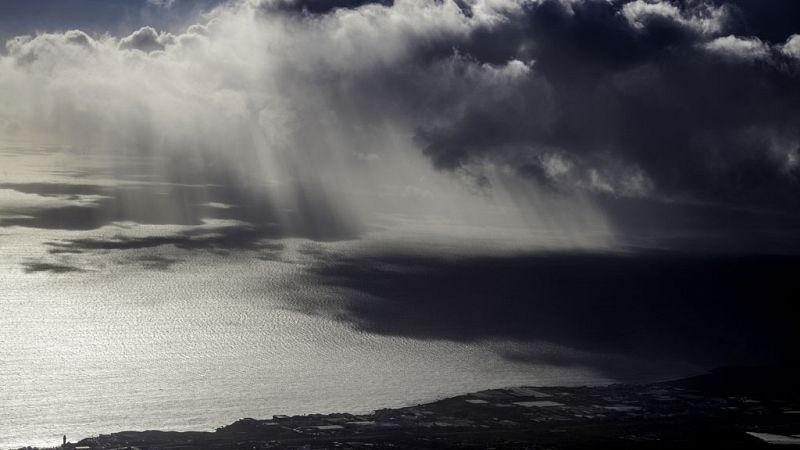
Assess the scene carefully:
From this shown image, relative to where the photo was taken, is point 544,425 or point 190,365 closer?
point 544,425

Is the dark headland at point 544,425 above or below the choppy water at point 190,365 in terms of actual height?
below

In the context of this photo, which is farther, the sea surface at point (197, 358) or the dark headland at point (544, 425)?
the sea surface at point (197, 358)

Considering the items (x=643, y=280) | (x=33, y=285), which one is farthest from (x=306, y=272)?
(x=643, y=280)

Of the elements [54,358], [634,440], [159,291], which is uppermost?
[159,291]

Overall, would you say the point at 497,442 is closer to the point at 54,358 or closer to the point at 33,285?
the point at 54,358

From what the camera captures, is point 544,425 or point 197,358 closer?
point 544,425

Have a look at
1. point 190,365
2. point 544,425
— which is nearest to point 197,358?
point 190,365

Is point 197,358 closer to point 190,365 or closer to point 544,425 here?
point 190,365

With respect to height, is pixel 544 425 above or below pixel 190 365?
below
